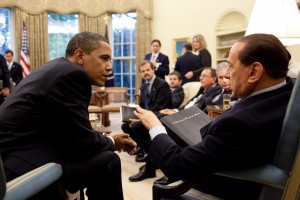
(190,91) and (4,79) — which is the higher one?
(4,79)

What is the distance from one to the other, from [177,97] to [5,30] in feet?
18.6

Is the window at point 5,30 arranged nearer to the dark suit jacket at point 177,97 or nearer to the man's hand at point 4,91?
the man's hand at point 4,91

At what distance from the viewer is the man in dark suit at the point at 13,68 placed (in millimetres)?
7250

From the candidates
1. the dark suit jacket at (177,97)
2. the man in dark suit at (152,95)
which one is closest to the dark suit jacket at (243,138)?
the man in dark suit at (152,95)

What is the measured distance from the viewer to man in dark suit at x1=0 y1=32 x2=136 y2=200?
60.7 inches

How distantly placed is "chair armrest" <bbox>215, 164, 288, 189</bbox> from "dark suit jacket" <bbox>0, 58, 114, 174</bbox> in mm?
825

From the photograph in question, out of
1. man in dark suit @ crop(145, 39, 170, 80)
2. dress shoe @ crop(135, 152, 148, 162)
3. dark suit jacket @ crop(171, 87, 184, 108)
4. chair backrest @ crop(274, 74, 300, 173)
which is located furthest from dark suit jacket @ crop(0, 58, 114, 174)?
man in dark suit @ crop(145, 39, 170, 80)

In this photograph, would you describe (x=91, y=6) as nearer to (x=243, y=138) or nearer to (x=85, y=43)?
(x=85, y=43)

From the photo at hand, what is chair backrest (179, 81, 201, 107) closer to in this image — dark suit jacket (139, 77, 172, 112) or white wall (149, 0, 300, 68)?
dark suit jacket (139, 77, 172, 112)

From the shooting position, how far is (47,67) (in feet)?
5.43

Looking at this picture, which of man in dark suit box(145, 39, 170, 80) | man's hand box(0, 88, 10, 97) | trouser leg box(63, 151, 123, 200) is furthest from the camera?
man in dark suit box(145, 39, 170, 80)

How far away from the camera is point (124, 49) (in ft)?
29.7

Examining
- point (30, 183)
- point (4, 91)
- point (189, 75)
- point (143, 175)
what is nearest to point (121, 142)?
point (30, 183)

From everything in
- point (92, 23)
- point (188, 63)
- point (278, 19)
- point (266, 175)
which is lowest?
point (266, 175)
